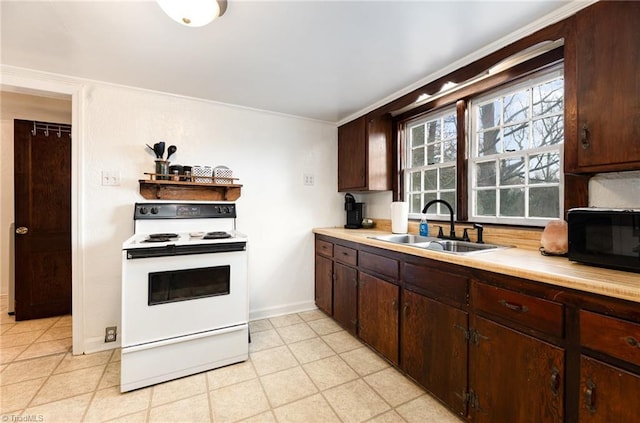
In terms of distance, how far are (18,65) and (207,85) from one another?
4.16 feet

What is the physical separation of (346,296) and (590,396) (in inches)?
67.3

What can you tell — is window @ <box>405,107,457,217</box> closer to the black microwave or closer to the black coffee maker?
the black coffee maker

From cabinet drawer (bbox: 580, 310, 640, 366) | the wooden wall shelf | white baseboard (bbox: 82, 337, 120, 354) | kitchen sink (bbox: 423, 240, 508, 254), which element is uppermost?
the wooden wall shelf

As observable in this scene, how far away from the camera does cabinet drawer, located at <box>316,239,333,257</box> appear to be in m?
2.84

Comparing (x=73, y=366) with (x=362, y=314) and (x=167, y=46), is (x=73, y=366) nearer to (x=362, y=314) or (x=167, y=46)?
(x=362, y=314)

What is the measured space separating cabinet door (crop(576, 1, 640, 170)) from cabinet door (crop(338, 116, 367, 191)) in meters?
1.73

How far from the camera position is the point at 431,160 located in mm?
2629

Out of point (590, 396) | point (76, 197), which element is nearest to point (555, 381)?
point (590, 396)

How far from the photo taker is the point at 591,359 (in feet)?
3.33

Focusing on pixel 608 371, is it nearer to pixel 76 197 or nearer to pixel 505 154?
pixel 505 154

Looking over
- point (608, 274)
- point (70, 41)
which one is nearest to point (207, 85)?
point (70, 41)

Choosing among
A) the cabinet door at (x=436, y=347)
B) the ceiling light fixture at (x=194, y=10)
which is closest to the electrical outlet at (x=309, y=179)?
the cabinet door at (x=436, y=347)

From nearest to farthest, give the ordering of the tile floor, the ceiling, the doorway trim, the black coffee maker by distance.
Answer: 1. the ceiling
2. the tile floor
3. the doorway trim
4. the black coffee maker

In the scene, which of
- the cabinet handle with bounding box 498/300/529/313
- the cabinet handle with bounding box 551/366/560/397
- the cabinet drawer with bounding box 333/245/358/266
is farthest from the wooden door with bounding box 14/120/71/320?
the cabinet handle with bounding box 551/366/560/397
